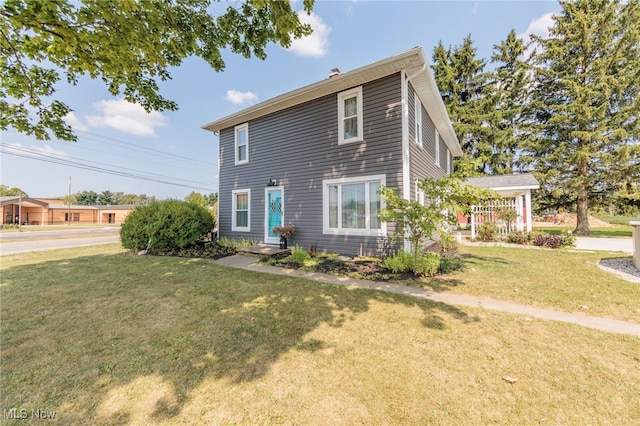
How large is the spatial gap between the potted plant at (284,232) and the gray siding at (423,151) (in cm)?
413

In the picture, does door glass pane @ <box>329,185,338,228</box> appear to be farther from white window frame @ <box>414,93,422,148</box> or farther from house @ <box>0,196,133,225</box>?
house @ <box>0,196,133,225</box>

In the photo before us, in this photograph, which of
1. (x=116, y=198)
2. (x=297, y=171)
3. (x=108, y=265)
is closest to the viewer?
(x=108, y=265)

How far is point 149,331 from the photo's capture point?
3.39 metres

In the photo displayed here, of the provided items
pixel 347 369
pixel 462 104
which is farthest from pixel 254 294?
pixel 462 104

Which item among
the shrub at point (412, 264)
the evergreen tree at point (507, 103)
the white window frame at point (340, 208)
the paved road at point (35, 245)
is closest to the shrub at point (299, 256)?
the white window frame at point (340, 208)

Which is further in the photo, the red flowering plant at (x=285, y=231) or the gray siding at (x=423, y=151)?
the red flowering plant at (x=285, y=231)

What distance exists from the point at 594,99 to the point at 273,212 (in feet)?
70.9

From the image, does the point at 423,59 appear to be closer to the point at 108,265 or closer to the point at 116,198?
the point at 108,265

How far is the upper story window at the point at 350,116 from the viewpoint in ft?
25.5

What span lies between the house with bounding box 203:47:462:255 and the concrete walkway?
2074 mm

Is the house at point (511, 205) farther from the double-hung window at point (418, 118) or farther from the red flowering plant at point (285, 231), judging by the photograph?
the red flowering plant at point (285, 231)

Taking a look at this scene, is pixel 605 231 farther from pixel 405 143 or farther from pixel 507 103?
pixel 405 143

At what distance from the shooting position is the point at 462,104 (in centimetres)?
2320

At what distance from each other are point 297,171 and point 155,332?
260 inches
